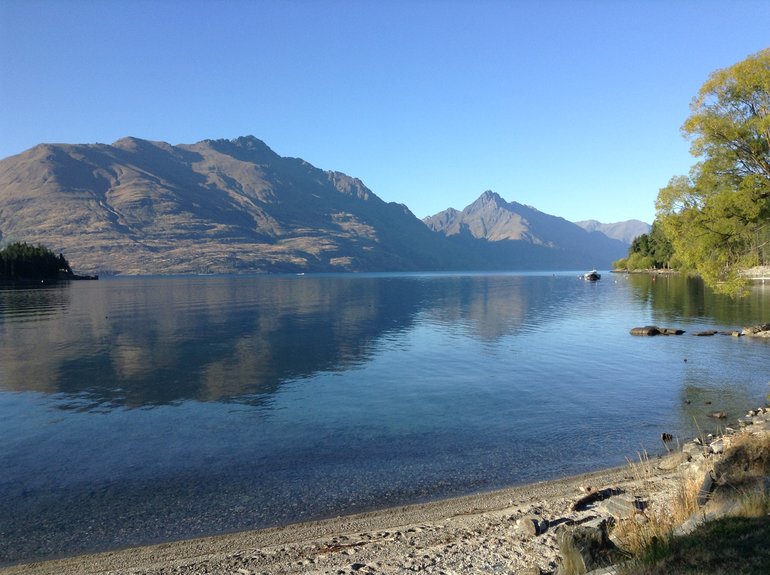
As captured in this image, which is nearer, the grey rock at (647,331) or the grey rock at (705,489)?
the grey rock at (705,489)

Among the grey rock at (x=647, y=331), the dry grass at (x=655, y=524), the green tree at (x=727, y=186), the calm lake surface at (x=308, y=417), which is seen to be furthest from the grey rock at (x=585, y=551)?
the grey rock at (x=647, y=331)

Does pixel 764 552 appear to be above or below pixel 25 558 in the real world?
above

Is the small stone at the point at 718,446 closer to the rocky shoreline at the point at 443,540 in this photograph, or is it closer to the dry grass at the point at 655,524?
the rocky shoreline at the point at 443,540

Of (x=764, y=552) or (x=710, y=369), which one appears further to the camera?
(x=710, y=369)

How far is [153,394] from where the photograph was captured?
3594cm

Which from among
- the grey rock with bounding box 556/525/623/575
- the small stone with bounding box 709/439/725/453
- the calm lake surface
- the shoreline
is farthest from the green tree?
the grey rock with bounding box 556/525/623/575

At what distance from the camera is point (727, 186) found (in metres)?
30.8

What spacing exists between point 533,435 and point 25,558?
822 inches

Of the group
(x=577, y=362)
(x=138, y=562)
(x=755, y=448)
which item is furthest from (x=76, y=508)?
(x=577, y=362)

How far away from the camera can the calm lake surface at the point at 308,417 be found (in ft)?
61.2

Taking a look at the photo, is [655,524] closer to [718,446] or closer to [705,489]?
[705,489]

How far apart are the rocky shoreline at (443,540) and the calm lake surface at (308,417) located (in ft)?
4.05

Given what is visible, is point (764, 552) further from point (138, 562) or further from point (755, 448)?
point (138, 562)

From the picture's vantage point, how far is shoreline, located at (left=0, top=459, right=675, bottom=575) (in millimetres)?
13266
